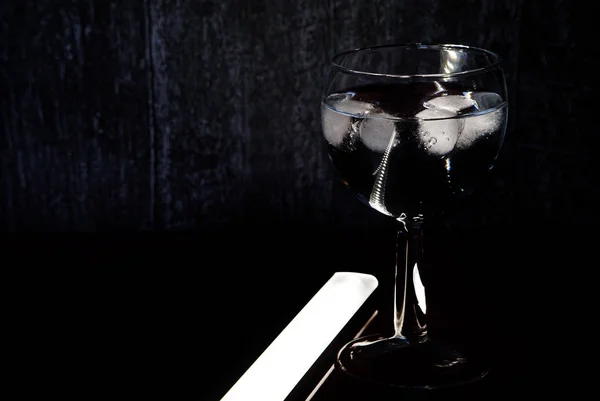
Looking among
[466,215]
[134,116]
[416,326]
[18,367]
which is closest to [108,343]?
[18,367]

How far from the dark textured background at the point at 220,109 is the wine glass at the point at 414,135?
36 cm

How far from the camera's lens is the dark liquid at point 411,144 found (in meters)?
0.52

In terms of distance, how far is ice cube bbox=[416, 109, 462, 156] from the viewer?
1.70ft

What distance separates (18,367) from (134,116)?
0.45m

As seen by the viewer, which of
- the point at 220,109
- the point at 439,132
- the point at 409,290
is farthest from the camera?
the point at 220,109

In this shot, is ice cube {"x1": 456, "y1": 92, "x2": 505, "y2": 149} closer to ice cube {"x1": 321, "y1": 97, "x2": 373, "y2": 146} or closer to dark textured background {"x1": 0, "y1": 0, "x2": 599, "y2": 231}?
ice cube {"x1": 321, "y1": 97, "x2": 373, "y2": 146}

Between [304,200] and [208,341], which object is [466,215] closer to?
[304,200]

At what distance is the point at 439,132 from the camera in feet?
1.70

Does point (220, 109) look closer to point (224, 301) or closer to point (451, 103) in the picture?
point (224, 301)

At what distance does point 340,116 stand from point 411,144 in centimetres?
5

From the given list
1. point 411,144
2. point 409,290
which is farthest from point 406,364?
point 411,144

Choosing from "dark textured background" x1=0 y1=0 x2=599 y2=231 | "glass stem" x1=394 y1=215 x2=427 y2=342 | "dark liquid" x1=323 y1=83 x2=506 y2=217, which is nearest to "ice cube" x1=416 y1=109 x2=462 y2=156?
"dark liquid" x1=323 y1=83 x2=506 y2=217

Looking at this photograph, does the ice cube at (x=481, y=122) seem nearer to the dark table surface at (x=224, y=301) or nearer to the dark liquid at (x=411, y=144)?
the dark liquid at (x=411, y=144)

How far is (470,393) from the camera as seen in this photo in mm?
A: 555
